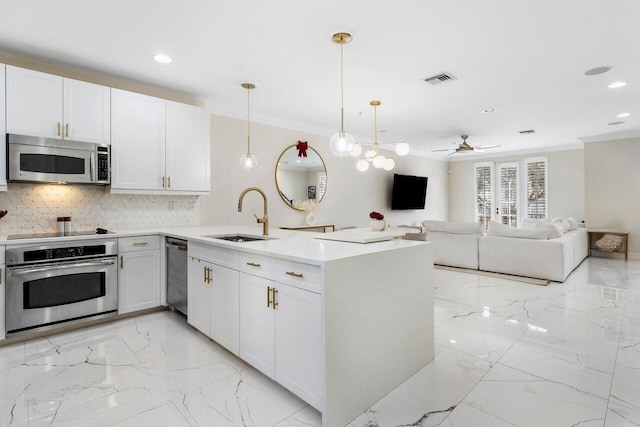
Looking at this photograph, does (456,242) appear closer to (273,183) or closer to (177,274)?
(273,183)

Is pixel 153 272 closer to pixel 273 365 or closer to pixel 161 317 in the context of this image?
pixel 161 317

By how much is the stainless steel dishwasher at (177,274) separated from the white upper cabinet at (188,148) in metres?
0.83

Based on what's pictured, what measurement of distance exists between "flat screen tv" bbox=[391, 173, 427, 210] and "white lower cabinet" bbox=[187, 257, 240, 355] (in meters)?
5.58

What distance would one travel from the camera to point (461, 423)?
5.82 feet

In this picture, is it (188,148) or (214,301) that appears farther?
(188,148)

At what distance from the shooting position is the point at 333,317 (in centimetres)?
174

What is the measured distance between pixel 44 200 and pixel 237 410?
2956mm

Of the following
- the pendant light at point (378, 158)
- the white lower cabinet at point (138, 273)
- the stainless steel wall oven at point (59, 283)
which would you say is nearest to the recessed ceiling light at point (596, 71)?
the pendant light at point (378, 158)

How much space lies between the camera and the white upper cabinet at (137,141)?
341cm

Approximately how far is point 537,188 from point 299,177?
6.57 meters

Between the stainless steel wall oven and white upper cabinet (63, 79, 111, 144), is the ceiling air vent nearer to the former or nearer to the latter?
white upper cabinet (63, 79, 111, 144)

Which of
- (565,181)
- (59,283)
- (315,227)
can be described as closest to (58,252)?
(59,283)

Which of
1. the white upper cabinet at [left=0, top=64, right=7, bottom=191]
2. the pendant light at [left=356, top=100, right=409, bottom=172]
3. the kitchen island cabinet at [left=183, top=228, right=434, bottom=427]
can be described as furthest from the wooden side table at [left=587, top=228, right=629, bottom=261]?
the white upper cabinet at [left=0, top=64, right=7, bottom=191]

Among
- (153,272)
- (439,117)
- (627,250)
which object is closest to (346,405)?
(153,272)
